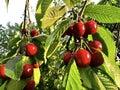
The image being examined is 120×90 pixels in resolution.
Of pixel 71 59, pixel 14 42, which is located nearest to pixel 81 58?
pixel 71 59

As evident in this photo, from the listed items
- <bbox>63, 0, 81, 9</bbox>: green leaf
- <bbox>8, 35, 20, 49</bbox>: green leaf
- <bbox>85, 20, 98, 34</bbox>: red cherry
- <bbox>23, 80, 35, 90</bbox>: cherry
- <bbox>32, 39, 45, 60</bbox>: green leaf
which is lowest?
<bbox>23, 80, 35, 90</bbox>: cherry

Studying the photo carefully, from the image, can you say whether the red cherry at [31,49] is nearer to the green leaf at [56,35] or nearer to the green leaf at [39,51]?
the green leaf at [39,51]

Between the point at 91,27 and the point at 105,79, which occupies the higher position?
the point at 91,27

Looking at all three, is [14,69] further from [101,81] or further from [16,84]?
Result: [101,81]

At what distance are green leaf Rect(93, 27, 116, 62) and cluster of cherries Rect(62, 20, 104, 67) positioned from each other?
48 mm

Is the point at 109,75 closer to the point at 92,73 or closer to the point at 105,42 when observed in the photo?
the point at 92,73

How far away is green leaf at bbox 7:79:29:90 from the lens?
56.2 inches

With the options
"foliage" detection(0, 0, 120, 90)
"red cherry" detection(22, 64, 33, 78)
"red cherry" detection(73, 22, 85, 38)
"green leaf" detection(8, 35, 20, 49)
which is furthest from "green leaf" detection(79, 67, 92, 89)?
"green leaf" detection(8, 35, 20, 49)

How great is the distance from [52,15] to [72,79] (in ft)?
1.28

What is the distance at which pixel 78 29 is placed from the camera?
4.30 feet

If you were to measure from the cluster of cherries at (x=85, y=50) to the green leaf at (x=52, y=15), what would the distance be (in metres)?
0.16

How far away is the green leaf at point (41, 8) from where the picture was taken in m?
1.48

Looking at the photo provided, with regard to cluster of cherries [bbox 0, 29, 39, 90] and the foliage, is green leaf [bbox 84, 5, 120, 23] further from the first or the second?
cluster of cherries [bbox 0, 29, 39, 90]

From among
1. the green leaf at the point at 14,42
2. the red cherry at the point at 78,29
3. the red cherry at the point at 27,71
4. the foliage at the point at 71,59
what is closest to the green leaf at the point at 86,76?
the foliage at the point at 71,59
